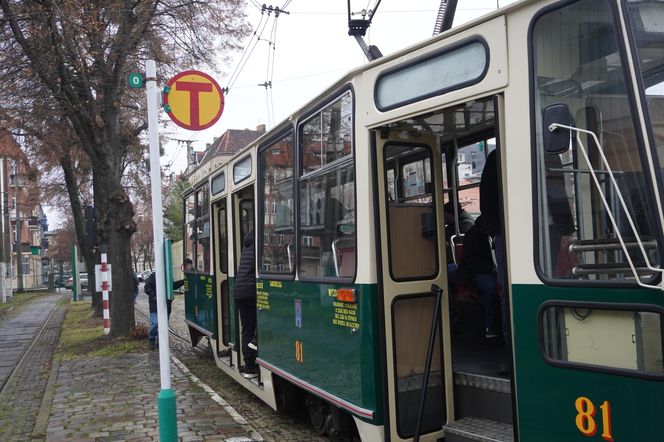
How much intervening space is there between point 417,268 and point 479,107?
1.28 metres

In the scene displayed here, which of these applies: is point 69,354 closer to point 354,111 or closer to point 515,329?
point 354,111

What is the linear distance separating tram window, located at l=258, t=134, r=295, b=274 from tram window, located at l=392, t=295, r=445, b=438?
154 cm

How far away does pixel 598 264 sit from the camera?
3094 millimetres

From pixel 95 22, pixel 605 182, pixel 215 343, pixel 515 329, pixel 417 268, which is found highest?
pixel 95 22

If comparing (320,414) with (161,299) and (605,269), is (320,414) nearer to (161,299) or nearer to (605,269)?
(161,299)

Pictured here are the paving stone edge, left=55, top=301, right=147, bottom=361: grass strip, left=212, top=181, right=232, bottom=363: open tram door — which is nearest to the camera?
the paving stone edge

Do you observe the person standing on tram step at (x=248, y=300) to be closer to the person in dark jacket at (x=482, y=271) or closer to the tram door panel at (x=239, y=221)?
the tram door panel at (x=239, y=221)

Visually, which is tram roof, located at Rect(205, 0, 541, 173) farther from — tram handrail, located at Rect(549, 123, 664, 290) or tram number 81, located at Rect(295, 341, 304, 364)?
tram number 81, located at Rect(295, 341, 304, 364)

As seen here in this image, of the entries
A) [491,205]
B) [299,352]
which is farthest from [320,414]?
[491,205]

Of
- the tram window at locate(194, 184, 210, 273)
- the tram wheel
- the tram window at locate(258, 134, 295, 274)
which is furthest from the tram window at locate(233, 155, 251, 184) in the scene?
the tram wheel

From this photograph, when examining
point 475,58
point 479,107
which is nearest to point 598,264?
point 475,58

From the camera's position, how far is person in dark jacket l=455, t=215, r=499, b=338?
5.69 m

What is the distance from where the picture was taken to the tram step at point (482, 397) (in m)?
4.14

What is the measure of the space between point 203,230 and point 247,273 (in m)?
3.01
